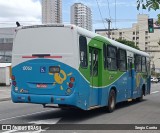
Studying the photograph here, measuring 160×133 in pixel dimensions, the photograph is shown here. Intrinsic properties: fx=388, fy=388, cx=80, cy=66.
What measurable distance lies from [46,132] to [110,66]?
613 centimetres

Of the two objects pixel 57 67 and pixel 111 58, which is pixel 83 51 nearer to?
pixel 57 67

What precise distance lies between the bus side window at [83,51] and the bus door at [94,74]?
55 cm

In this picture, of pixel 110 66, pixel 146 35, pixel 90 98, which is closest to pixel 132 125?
pixel 90 98

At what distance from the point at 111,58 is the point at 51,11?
3196 cm

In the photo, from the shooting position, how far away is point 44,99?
12.6 metres

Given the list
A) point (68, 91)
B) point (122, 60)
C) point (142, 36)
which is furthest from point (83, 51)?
point (142, 36)

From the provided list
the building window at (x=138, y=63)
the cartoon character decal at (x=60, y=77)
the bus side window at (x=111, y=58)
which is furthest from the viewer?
the building window at (x=138, y=63)

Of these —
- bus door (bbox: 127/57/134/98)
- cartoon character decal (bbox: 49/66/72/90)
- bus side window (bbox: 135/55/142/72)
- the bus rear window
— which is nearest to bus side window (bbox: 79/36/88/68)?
cartoon character decal (bbox: 49/66/72/90)

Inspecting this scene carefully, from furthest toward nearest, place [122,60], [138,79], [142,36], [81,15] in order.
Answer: [142,36], [81,15], [138,79], [122,60]

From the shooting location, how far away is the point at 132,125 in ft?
40.5

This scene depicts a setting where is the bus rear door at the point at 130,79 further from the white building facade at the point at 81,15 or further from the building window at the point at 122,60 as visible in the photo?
the white building facade at the point at 81,15

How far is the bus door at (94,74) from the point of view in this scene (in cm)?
1376

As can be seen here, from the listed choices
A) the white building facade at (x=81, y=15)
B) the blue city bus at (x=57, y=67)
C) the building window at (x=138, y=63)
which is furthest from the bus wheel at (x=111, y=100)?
the white building facade at (x=81, y=15)

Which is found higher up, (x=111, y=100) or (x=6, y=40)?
(x=6, y=40)
